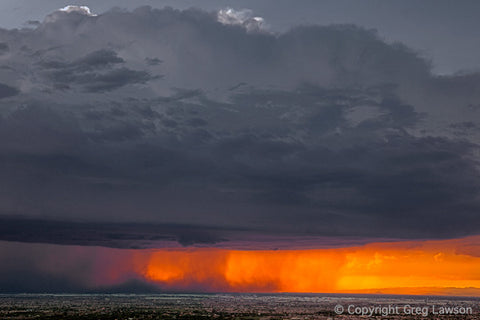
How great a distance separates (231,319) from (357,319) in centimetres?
4550

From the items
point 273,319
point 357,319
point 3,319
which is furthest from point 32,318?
point 357,319

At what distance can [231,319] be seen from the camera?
179250 mm

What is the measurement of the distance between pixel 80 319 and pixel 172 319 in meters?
30.6

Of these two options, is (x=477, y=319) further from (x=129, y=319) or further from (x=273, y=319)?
(x=129, y=319)

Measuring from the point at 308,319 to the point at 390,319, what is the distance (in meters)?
30.9

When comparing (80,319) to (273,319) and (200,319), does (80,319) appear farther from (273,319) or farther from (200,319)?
(273,319)

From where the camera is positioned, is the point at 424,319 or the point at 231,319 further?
the point at 424,319

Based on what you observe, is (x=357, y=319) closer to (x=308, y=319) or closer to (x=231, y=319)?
(x=308, y=319)

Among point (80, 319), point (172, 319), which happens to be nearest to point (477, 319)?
point (172, 319)

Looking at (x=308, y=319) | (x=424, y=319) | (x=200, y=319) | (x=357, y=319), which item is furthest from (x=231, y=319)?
(x=424, y=319)

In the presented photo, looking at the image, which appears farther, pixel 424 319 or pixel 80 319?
pixel 424 319

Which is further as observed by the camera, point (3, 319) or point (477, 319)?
point (477, 319)

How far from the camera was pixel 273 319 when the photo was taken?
184000 millimetres

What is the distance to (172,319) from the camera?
182000mm
